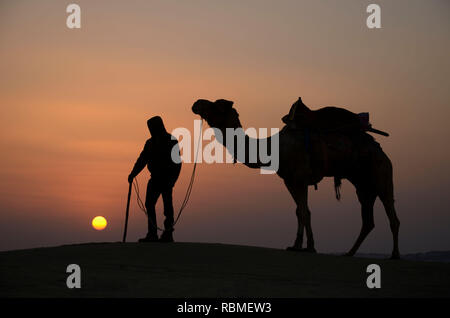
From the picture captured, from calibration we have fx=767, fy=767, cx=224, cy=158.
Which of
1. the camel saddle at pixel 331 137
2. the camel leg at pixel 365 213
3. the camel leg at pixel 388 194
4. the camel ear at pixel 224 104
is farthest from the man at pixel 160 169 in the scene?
the camel leg at pixel 388 194

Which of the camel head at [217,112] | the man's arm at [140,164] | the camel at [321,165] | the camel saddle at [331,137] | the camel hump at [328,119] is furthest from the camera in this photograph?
the camel hump at [328,119]

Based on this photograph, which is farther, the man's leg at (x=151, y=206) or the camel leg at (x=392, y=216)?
the camel leg at (x=392, y=216)

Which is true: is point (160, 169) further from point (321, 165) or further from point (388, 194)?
point (388, 194)

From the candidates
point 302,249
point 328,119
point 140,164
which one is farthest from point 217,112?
point 302,249

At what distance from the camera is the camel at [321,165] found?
634 inches

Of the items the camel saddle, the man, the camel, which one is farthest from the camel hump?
the man

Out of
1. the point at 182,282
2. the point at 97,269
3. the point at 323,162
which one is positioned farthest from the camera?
the point at 323,162

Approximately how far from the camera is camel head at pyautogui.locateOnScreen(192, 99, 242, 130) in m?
16.0

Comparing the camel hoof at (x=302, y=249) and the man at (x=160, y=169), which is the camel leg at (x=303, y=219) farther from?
the man at (x=160, y=169)

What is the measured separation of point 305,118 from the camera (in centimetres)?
1731
